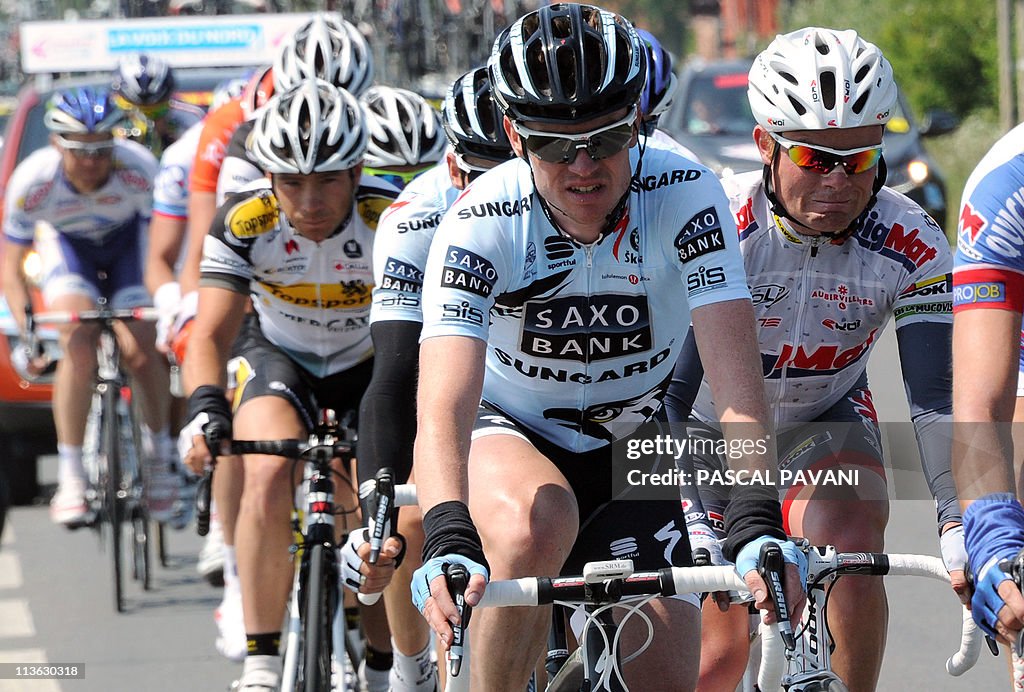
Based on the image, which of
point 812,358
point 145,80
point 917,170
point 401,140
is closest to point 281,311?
point 401,140

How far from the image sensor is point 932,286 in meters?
4.64

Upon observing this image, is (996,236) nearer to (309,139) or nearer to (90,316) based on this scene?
(309,139)

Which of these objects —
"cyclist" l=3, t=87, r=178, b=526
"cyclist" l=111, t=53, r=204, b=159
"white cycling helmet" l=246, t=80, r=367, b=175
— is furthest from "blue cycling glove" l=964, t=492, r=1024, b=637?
"cyclist" l=111, t=53, r=204, b=159

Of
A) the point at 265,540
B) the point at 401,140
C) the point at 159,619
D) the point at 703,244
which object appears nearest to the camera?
the point at 703,244

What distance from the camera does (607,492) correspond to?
431 centimetres

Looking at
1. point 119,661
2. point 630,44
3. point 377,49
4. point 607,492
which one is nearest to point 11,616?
point 119,661

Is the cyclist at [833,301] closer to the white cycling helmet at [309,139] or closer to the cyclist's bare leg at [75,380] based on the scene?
the white cycling helmet at [309,139]

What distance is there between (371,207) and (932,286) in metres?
2.31

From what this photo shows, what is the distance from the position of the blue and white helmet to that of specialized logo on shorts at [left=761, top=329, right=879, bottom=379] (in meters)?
6.00

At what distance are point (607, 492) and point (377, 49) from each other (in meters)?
16.3

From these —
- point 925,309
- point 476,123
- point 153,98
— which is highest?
point 153,98

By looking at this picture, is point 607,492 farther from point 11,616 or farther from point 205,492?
point 11,616

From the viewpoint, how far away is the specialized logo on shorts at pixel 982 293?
357 cm

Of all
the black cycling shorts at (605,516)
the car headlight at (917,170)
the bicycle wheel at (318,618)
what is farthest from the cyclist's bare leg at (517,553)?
the car headlight at (917,170)
